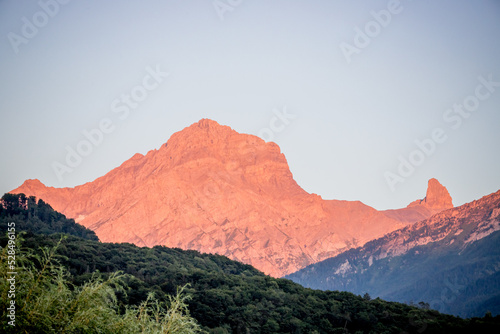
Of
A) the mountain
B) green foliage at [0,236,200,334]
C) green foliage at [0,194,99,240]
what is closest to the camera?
green foliage at [0,236,200,334]

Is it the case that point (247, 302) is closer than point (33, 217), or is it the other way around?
point (247, 302)

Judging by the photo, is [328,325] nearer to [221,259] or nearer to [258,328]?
[258,328]

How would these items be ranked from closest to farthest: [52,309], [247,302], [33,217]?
[52,309], [247,302], [33,217]

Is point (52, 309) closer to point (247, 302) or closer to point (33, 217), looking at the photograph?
point (247, 302)

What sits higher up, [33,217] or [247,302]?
[33,217]

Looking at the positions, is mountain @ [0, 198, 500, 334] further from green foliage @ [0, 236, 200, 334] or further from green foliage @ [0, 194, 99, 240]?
green foliage @ [0, 194, 99, 240]

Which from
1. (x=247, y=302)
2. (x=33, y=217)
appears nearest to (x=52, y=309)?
(x=247, y=302)

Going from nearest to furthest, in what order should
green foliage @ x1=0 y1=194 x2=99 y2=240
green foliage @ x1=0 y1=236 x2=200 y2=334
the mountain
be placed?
green foliage @ x1=0 y1=236 x2=200 y2=334 < the mountain < green foliage @ x1=0 y1=194 x2=99 y2=240

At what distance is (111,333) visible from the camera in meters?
16.5

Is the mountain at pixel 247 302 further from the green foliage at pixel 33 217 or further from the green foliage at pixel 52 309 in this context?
the green foliage at pixel 33 217

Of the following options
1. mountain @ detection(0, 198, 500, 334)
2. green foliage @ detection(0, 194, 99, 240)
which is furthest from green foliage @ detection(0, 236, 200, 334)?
green foliage @ detection(0, 194, 99, 240)

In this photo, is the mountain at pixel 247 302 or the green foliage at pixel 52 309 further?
the mountain at pixel 247 302

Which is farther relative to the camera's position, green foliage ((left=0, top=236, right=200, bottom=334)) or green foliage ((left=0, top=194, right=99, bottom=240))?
green foliage ((left=0, top=194, right=99, bottom=240))

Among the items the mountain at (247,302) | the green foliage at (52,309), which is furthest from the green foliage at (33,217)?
the green foliage at (52,309)
